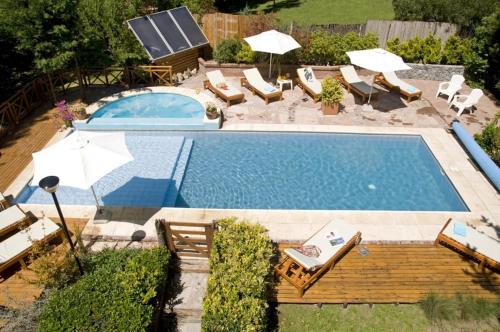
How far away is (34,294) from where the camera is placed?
8.61 meters

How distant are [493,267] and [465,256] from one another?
671mm

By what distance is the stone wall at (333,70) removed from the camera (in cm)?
1975

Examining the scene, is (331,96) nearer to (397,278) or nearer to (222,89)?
(222,89)

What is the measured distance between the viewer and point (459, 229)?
9.82 meters

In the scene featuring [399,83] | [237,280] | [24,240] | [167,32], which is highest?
[167,32]

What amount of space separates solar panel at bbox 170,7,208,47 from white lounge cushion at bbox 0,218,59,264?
44.7 feet

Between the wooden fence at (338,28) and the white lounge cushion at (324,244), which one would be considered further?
the wooden fence at (338,28)

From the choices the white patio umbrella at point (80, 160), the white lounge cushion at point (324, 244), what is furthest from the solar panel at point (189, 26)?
the white lounge cushion at point (324, 244)

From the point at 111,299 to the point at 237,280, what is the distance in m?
2.71

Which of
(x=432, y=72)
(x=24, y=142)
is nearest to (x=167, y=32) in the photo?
(x=24, y=142)

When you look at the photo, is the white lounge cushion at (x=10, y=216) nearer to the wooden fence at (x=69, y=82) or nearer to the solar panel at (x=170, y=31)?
the wooden fence at (x=69, y=82)

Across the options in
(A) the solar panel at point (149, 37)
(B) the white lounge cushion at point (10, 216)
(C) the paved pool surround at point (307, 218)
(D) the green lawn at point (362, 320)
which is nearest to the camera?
(D) the green lawn at point (362, 320)

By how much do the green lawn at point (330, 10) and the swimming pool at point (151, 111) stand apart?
52.2 feet

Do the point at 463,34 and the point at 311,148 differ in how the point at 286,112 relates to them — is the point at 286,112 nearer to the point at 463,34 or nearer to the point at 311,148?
the point at 311,148
